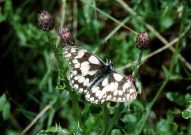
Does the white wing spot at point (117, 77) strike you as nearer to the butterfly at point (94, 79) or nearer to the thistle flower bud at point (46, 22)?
the butterfly at point (94, 79)

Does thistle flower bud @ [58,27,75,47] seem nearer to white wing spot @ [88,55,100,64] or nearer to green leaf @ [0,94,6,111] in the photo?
white wing spot @ [88,55,100,64]

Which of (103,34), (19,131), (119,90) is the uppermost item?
(103,34)

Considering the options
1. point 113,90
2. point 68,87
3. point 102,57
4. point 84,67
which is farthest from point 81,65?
point 102,57

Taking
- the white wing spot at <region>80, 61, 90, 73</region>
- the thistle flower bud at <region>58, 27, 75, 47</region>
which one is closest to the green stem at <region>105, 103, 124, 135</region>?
the white wing spot at <region>80, 61, 90, 73</region>

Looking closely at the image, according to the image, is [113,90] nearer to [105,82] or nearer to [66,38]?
[105,82]

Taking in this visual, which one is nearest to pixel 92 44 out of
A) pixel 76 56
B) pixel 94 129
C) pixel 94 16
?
pixel 94 16

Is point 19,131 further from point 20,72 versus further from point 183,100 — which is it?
point 183,100

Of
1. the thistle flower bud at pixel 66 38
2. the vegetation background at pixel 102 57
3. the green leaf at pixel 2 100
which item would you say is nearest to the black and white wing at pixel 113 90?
the thistle flower bud at pixel 66 38
